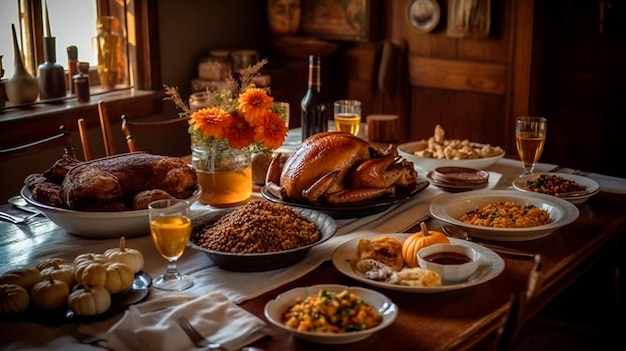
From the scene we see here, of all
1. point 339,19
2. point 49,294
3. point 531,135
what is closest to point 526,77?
point 339,19

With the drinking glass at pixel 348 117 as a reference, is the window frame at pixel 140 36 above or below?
above

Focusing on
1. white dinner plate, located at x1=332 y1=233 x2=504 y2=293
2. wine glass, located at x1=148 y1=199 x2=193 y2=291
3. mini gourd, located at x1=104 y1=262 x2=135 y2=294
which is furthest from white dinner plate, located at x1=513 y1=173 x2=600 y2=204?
mini gourd, located at x1=104 y1=262 x2=135 y2=294

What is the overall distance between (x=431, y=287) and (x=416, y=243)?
17cm

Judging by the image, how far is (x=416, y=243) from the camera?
1.65m

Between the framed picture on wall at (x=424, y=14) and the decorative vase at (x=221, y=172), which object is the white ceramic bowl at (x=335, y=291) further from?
the framed picture on wall at (x=424, y=14)

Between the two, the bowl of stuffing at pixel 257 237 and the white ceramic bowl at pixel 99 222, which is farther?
the white ceramic bowl at pixel 99 222

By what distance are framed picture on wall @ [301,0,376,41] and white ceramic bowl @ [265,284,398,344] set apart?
3070mm

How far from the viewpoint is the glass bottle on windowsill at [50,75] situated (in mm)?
3340

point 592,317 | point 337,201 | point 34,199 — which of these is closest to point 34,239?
point 34,199

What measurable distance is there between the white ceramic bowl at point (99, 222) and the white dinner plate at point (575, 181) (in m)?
0.89

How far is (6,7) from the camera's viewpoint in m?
3.34

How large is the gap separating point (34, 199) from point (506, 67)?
2.71 m

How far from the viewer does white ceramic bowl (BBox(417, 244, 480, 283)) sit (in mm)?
1546

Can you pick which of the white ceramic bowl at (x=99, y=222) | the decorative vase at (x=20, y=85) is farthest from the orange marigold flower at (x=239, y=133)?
the decorative vase at (x=20, y=85)
